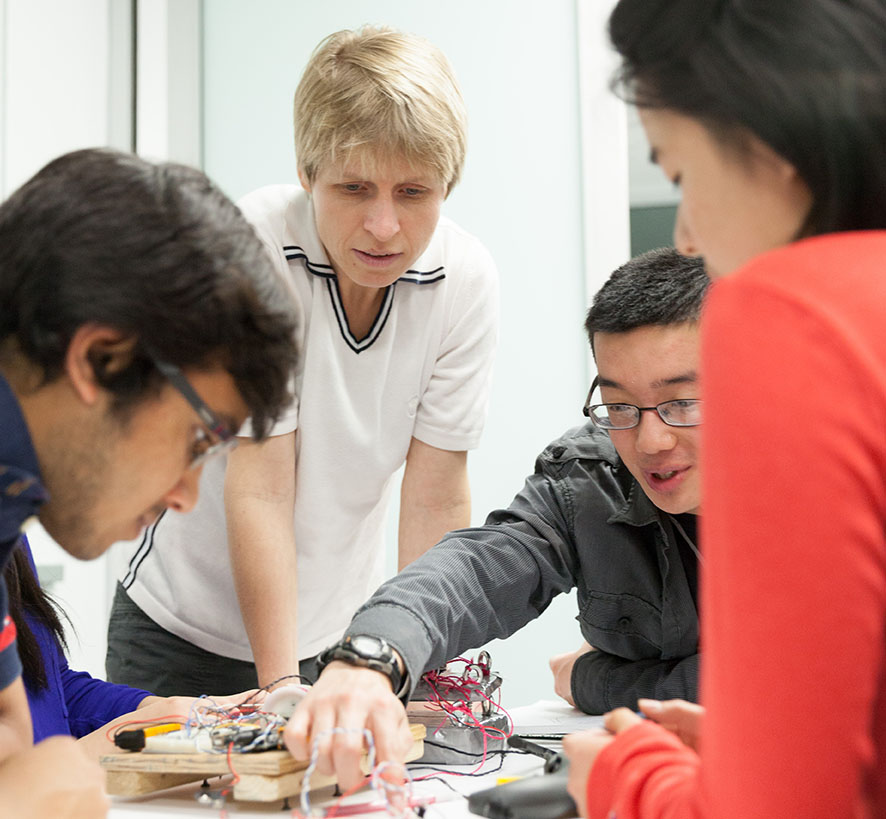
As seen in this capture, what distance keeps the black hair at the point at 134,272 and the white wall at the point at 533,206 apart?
198 cm

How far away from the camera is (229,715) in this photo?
1.23 meters

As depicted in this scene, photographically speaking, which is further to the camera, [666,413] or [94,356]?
[666,413]

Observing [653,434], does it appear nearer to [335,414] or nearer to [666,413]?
[666,413]

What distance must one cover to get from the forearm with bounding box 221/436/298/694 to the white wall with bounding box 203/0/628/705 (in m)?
1.22

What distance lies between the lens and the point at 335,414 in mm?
1739

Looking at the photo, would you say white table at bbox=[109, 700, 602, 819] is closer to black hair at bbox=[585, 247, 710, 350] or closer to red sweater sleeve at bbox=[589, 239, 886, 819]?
red sweater sleeve at bbox=[589, 239, 886, 819]

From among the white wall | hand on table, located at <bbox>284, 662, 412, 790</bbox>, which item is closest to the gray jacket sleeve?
hand on table, located at <bbox>284, 662, 412, 790</bbox>

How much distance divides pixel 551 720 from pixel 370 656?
0.50 meters

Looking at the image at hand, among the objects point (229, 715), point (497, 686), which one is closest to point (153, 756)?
point (229, 715)

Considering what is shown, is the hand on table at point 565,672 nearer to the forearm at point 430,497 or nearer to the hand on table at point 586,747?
the forearm at point 430,497

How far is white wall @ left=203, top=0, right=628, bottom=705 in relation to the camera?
9.22 feet

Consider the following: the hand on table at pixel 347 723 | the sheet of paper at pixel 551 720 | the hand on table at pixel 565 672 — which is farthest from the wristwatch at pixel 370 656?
the hand on table at pixel 565 672

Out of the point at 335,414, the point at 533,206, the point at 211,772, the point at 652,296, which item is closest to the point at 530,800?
the point at 211,772

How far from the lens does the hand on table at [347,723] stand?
3.25 feet
